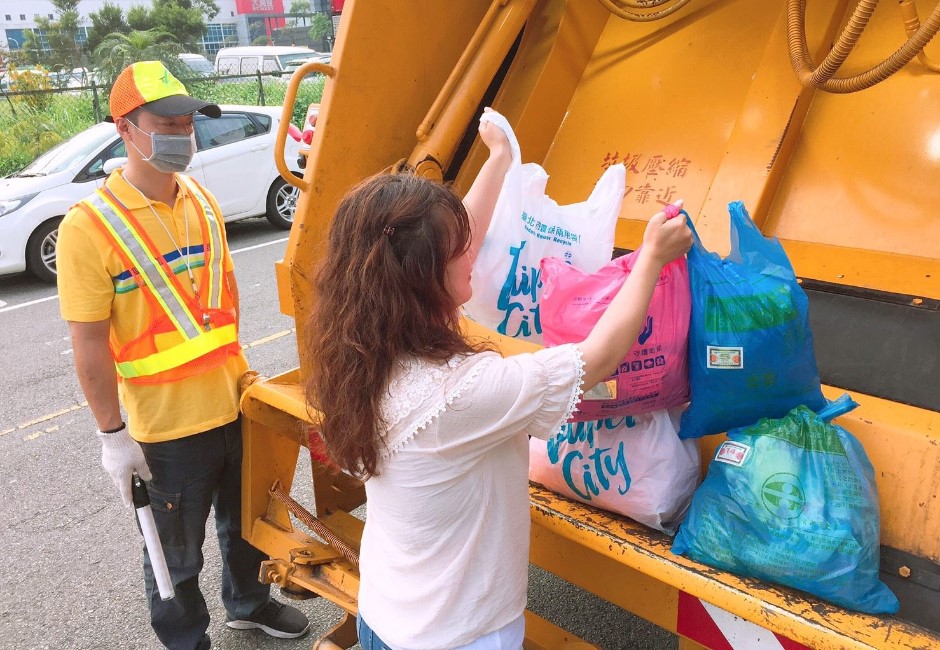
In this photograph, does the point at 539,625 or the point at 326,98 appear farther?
the point at 326,98

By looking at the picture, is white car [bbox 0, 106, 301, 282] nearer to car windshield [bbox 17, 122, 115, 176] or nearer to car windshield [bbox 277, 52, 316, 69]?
car windshield [bbox 17, 122, 115, 176]

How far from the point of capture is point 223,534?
254 cm

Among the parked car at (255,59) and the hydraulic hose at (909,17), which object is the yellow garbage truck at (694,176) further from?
the parked car at (255,59)

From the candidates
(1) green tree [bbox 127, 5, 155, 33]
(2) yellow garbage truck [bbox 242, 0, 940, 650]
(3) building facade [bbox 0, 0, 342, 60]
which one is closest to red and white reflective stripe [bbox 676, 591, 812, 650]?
(2) yellow garbage truck [bbox 242, 0, 940, 650]

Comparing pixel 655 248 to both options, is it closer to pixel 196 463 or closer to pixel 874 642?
pixel 874 642

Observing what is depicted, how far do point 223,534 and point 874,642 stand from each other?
193 centimetres

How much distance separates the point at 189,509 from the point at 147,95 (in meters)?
1.16

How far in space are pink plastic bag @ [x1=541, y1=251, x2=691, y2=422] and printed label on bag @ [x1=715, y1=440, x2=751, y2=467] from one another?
0.15 meters

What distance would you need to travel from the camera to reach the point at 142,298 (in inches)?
81.7

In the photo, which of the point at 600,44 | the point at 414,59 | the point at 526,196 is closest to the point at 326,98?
the point at 414,59

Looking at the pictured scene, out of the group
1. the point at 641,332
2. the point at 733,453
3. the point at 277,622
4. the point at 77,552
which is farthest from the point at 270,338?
the point at 733,453

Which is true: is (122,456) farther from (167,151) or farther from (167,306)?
(167,151)

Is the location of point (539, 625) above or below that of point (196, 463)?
below

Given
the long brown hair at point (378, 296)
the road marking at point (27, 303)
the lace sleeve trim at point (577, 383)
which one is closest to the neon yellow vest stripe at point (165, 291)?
the long brown hair at point (378, 296)
